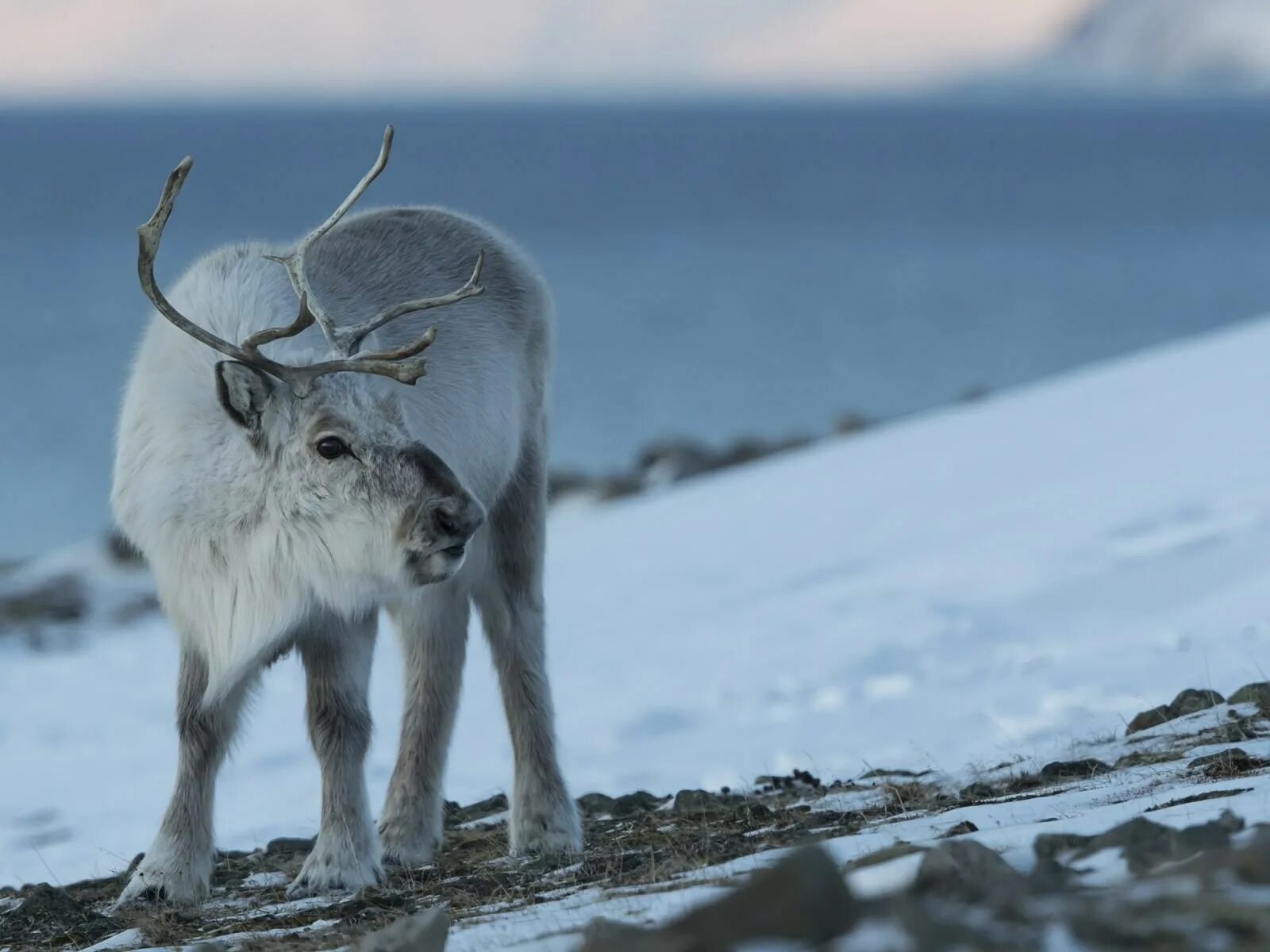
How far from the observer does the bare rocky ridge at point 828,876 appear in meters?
2.92

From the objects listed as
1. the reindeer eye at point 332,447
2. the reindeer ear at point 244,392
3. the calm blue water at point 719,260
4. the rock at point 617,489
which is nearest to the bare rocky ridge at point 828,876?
the reindeer eye at point 332,447

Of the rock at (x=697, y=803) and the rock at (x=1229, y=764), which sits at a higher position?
the rock at (x=697, y=803)

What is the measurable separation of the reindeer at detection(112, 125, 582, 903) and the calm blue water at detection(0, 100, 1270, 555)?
64.8 inches

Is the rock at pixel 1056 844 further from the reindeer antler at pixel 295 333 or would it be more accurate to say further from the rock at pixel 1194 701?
the rock at pixel 1194 701

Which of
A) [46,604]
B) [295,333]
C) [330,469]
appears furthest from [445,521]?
[46,604]

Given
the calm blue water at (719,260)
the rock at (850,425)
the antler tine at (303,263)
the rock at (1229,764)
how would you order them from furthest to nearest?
the calm blue water at (719,260) → the rock at (850,425) → the antler tine at (303,263) → the rock at (1229,764)

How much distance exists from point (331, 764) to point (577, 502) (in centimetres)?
1210

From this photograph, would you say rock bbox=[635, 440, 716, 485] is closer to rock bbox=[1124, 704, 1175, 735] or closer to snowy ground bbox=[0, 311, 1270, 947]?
snowy ground bbox=[0, 311, 1270, 947]

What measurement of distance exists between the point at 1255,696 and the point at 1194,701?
1.40 ft

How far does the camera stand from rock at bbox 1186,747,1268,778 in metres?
5.09

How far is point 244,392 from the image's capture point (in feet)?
17.8

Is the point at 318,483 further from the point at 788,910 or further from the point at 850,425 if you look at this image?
the point at 850,425

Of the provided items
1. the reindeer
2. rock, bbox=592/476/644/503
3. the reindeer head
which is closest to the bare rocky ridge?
the reindeer

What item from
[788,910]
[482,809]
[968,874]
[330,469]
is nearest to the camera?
[788,910]
